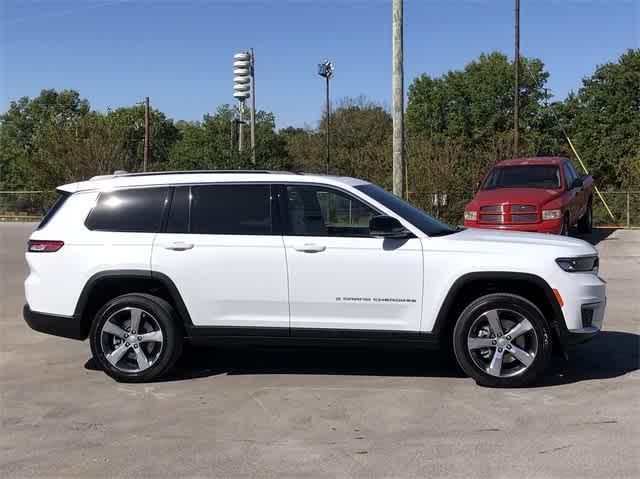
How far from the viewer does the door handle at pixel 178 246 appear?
22.6 ft

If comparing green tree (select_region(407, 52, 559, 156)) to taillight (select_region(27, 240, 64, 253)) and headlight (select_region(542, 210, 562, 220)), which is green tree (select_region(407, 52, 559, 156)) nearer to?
headlight (select_region(542, 210, 562, 220))

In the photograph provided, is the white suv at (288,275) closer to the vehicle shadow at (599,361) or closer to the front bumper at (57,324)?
the front bumper at (57,324)

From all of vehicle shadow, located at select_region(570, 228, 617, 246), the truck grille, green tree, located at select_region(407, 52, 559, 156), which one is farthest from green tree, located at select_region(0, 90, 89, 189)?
the truck grille

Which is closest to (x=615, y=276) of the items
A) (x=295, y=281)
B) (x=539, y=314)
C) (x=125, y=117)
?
(x=539, y=314)

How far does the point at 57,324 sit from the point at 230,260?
1688 mm

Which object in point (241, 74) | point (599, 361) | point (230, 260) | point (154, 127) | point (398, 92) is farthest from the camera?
point (154, 127)

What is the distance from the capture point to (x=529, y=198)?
1616cm

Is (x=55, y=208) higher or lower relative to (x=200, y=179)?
lower

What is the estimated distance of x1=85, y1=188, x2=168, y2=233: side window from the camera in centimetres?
706

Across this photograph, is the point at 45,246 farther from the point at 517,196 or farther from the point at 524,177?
the point at 524,177

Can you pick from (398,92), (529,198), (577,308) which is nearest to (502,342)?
(577,308)

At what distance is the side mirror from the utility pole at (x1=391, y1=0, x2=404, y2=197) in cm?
904

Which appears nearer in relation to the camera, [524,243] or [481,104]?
[524,243]

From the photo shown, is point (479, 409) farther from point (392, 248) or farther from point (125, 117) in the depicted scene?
point (125, 117)
